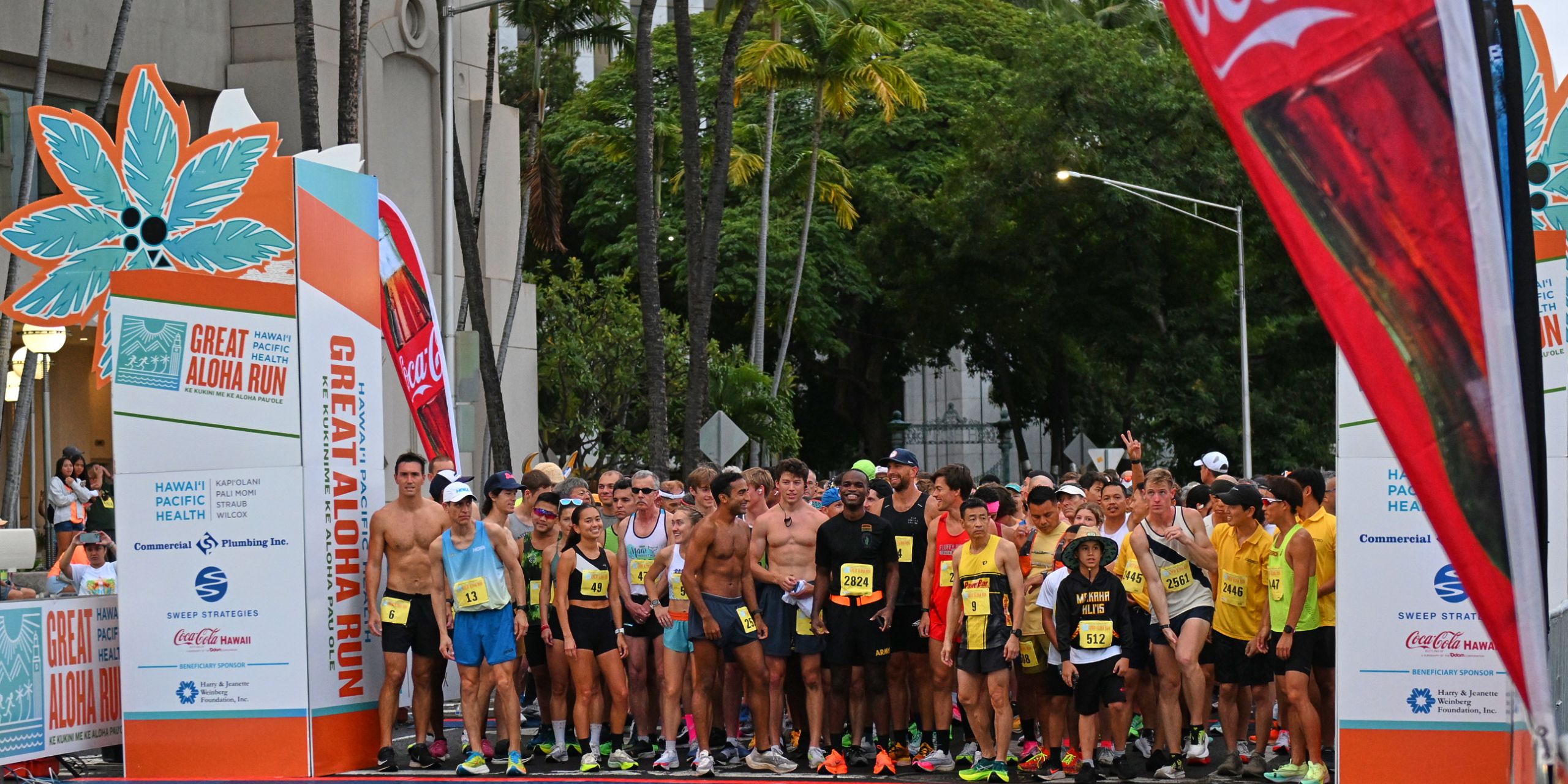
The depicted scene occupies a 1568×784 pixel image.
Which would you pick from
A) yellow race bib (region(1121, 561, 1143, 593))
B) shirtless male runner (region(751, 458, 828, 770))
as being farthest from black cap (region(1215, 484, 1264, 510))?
shirtless male runner (region(751, 458, 828, 770))

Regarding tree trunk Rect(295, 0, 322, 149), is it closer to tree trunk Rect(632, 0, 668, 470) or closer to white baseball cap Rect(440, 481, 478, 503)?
tree trunk Rect(632, 0, 668, 470)

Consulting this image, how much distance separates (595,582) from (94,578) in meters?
5.11

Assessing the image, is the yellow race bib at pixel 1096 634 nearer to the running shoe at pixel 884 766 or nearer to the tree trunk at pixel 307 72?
the running shoe at pixel 884 766

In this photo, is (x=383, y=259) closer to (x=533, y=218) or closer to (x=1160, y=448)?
(x=533, y=218)

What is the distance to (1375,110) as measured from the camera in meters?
4.23

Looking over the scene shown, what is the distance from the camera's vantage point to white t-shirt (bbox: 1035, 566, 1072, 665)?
1136 centimetres

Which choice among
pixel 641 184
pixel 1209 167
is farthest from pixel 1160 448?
pixel 641 184

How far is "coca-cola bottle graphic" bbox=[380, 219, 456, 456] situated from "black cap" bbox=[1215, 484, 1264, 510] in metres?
7.52

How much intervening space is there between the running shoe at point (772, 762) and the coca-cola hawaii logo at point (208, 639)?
3.50 meters

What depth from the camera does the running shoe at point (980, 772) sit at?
37.1 feet

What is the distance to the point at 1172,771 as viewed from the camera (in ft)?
36.8

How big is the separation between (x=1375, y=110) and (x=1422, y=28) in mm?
222

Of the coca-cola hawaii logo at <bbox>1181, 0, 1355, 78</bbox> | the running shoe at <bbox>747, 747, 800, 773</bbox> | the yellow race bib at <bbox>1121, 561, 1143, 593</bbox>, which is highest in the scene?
the coca-cola hawaii logo at <bbox>1181, 0, 1355, 78</bbox>

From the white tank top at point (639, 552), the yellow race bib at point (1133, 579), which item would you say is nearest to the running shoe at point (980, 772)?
the yellow race bib at point (1133, 579)
